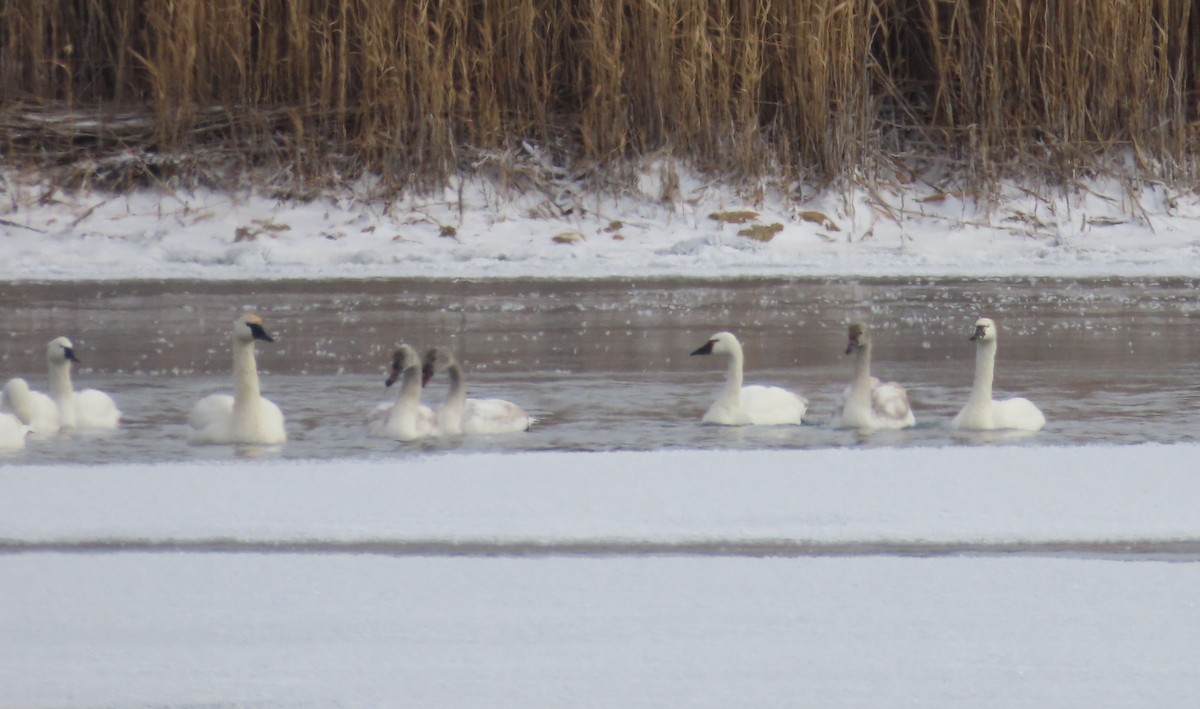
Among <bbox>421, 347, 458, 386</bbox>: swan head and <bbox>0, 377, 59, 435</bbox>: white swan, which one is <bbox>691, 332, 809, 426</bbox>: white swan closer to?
<bbox>421, 347, 458, 386</bbox>: swan head

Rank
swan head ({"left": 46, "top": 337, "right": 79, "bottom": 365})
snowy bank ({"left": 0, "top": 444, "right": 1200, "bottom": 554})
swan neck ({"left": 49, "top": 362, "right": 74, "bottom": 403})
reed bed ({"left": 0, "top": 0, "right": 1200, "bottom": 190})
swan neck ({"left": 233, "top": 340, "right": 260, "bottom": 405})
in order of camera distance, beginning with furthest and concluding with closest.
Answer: reed bed ({"left": 0, "top": 0, "right": 1200, "bottom": 190}) → swan head ({"left": 46, "top": 337, "right": 79, "bottom": 365}) → swan neck ({"left": 49, "top": 362, "right": 74, "bottom": 403}) → swan neck ({"left": 233, "top": 340, "right": 260, "bottom": 405}) → snowy bank ({"left": 0, "top": 444, "right": 1200, "bottom": 554})

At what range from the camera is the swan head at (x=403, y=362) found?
7.11 metres

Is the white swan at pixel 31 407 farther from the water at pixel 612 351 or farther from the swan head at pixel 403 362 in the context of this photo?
the swan head at pixel 403 362

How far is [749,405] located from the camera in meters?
7.12

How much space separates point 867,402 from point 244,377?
7.98 ft

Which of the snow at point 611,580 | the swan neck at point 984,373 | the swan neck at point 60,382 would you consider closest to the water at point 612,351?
the swan neck at point 984,373

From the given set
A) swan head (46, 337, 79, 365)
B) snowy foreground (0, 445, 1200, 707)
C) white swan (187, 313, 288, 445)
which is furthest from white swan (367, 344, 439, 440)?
swan head (46, 337, 79, 365)

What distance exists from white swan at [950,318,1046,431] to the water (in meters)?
0.08

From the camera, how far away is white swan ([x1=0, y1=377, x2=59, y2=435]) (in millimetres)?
7051

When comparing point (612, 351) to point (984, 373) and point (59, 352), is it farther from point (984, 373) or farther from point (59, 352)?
point (59, 352)

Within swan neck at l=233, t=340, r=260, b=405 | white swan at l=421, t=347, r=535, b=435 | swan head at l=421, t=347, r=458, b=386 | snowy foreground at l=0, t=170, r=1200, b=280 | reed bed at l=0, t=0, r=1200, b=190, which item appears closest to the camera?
swan neck at l=233, t=340, r=260, b=405

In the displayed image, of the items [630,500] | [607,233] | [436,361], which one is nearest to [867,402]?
[436,361]

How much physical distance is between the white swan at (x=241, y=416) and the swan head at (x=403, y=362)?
0.53 m

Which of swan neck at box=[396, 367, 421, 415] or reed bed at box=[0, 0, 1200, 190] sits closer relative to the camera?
swan neck at box=[396, 367, 421, 415]
